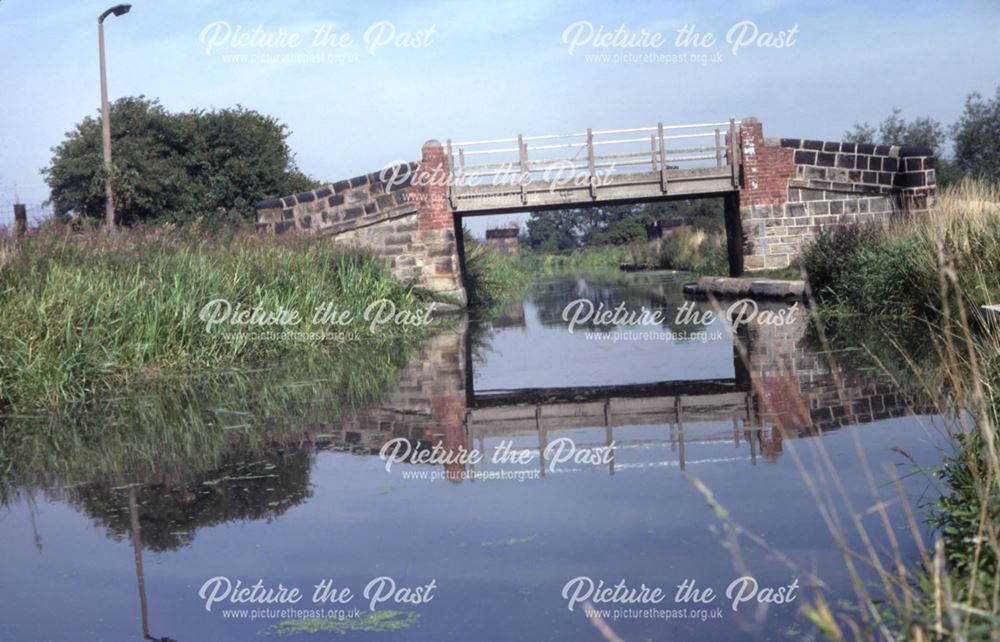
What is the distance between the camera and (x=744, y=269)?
27766 mm

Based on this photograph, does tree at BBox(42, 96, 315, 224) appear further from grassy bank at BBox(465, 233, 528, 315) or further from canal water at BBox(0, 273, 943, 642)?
canal water at BBox(0, 273, 943, 642)

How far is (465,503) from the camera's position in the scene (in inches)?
272

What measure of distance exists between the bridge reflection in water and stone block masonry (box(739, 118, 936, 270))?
48.9 ft

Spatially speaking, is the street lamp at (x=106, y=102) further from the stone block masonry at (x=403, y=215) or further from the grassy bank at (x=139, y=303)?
the grassy bank at (x=139, y=303)

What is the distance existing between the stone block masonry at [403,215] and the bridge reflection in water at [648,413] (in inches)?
578

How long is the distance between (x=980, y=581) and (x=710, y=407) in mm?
6192

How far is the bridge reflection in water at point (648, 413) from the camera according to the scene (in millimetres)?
8352

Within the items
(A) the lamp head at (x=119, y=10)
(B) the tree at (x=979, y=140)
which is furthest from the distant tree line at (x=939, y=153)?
(A) the lamp head at (x=119, y=10)

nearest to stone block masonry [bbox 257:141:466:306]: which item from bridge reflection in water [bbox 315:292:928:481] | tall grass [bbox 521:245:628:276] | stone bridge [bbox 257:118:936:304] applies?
stone bridge [bbox 257:118:936:304]

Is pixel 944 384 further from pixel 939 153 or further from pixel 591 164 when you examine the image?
pixel 939 153

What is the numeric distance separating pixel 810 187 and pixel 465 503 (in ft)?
74.1

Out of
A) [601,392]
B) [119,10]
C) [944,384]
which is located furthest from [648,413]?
[119,10]

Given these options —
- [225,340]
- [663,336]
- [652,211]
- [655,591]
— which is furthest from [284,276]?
[652,211]

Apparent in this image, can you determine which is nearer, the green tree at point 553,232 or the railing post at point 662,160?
the railing post at point 662,160
